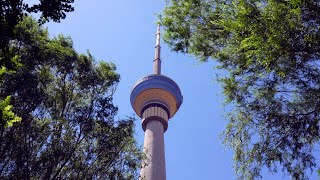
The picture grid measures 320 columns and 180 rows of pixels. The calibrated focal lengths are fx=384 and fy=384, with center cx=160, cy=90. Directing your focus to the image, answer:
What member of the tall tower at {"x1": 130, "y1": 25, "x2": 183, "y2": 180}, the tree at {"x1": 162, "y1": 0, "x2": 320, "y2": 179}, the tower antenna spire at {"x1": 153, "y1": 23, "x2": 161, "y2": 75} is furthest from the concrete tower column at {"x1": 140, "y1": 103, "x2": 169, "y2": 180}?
the tree at {"x1": 162, "y1": 0, "x2": 320, "y2": 179}

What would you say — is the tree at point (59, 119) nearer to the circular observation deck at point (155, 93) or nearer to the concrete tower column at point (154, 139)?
the concrete tower column at point (154, 139)

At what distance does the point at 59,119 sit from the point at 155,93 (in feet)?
148

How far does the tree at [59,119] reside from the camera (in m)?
12.6

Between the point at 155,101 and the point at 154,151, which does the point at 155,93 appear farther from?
the point at 154,151

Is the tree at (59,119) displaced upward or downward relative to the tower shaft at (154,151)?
downward

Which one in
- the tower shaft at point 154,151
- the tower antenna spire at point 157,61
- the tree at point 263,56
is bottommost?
the tree at point 263,56

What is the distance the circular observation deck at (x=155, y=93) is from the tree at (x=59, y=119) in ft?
138

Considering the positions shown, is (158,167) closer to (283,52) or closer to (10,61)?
(283,52)

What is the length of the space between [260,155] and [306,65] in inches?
106

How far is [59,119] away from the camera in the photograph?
13.9 metres

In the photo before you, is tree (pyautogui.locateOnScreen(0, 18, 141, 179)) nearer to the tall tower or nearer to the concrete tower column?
the concrete tower column

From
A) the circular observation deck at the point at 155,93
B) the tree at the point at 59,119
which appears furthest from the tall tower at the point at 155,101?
the tree at the point at 59,119

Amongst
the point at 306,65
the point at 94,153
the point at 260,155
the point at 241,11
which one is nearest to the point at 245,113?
the point at 260,155

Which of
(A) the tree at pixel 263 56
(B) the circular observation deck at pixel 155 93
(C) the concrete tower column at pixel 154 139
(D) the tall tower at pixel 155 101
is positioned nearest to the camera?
(A) the tree at pixel 263 56
